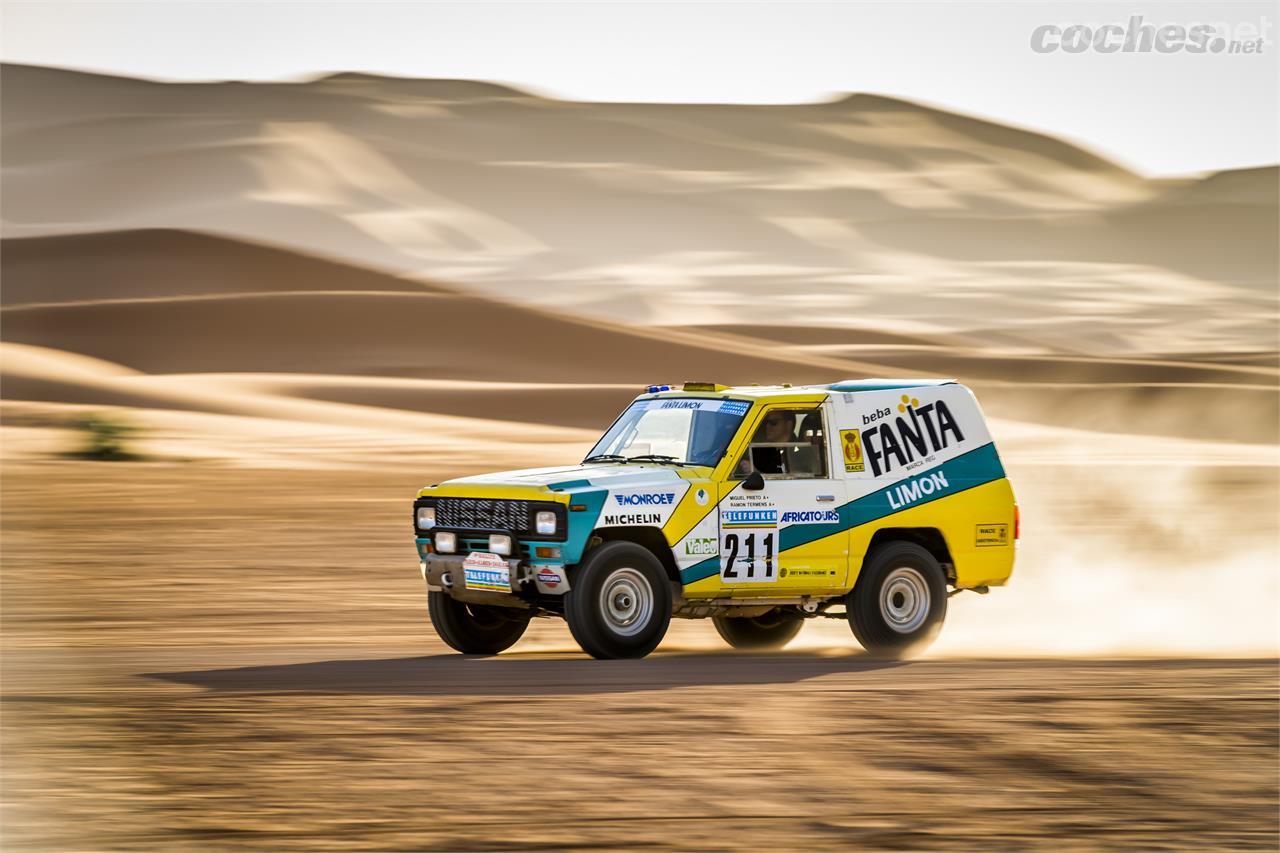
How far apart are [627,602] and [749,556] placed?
3.41 ft

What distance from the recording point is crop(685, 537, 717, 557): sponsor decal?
44.8ft

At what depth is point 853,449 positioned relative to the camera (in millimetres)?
14414

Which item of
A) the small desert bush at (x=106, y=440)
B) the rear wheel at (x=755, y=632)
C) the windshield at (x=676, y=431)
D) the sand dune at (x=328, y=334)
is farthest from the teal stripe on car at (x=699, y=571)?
the sand dune at (x=328, y=334)

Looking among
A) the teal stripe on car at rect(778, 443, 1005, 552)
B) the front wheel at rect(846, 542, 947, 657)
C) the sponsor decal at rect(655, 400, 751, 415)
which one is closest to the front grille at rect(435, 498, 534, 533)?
the sponsor decal at rect(655, 400, 751, 415)

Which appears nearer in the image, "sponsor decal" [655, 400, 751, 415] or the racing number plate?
the racing number plate

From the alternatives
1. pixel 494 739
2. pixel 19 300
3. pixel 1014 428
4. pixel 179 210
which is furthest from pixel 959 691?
pixel 179 210

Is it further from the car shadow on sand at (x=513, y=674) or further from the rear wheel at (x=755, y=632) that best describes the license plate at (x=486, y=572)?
the rear wheel at (x=755, y=632)

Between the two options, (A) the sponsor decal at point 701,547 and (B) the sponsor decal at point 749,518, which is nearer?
(A) the sponsor decal at point 701,547

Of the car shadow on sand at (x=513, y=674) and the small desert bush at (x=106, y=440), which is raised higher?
the small desert bush at (x=106, y=440)

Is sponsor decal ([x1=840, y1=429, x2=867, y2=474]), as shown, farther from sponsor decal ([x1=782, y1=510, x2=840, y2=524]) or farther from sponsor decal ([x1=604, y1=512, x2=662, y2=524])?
sponsor decal ([x1=604, y1=512, x2=662, y2=524])

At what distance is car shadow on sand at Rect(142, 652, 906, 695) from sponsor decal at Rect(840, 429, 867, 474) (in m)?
1.48

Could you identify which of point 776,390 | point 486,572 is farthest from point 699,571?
point 776,390

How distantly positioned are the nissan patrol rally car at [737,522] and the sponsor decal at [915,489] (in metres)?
0.01

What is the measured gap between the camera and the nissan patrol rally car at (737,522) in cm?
1334
